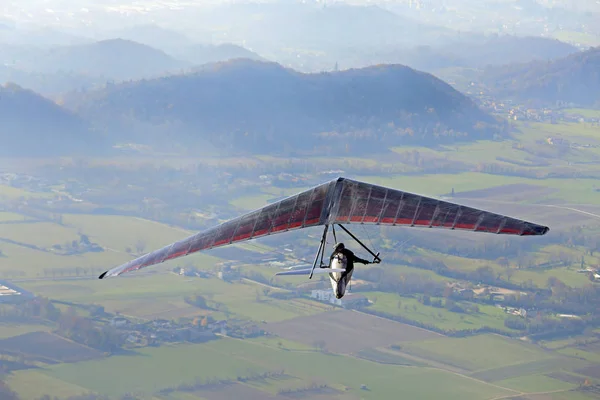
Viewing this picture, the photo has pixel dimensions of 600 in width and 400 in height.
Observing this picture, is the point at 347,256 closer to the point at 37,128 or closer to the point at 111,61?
the point at 37,128

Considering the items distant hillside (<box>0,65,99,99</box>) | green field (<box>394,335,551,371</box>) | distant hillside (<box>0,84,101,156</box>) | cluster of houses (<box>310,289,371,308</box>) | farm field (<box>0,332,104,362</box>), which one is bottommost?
farm field (<box>0,332,104,362</box>)

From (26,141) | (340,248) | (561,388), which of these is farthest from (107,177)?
(340,248)

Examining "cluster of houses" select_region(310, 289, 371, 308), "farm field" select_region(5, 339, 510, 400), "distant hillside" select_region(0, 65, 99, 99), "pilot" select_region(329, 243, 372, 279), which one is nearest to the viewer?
"pilot" select_region(329, 243, 372, 279)

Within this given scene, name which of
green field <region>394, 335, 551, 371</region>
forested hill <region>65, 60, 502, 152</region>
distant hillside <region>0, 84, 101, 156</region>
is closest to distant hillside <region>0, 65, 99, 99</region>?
forested hill <region>65, 60, 502, 152</region>

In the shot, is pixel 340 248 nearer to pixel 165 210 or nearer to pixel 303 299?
pixel 303 299

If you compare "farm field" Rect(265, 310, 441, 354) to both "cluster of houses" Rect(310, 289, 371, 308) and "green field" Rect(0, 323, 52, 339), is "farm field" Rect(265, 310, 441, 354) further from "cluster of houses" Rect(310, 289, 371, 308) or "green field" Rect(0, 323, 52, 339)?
"green field" Rect(0, 323, 52, 339)

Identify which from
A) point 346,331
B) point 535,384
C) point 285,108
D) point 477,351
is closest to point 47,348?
point 346,331
